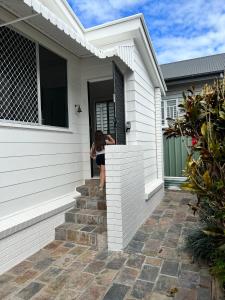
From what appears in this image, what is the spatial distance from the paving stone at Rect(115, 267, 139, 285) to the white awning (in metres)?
3.41

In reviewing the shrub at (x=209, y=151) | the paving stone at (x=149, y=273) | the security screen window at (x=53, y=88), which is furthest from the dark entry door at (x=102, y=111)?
the shrub at (x=209, y=151)

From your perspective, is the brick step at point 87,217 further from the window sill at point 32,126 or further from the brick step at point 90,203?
the window sill at point 32,126

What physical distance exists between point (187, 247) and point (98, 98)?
6223mm

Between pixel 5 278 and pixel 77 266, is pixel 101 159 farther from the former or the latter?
pixel 5 278

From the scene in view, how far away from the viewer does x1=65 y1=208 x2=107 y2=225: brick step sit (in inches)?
181

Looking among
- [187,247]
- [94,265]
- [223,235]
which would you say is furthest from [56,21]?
[187,247]

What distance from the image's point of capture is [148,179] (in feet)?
21.6

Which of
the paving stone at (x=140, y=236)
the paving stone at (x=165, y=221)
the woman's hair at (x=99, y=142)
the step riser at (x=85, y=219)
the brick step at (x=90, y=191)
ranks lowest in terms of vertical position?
the paving stone at (x=140, y=236)

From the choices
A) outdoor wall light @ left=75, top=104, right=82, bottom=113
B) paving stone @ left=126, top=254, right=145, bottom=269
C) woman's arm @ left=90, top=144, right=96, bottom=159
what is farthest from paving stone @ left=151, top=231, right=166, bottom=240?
outdoor wall light @ left=75, top=104, right=82, bottom=113

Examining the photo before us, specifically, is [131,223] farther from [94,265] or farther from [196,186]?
[196,186]

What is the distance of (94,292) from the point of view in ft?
9.45

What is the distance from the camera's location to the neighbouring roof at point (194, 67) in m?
11.4

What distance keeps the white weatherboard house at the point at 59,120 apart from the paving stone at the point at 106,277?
0.65 meters

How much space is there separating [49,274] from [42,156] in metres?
2.01
